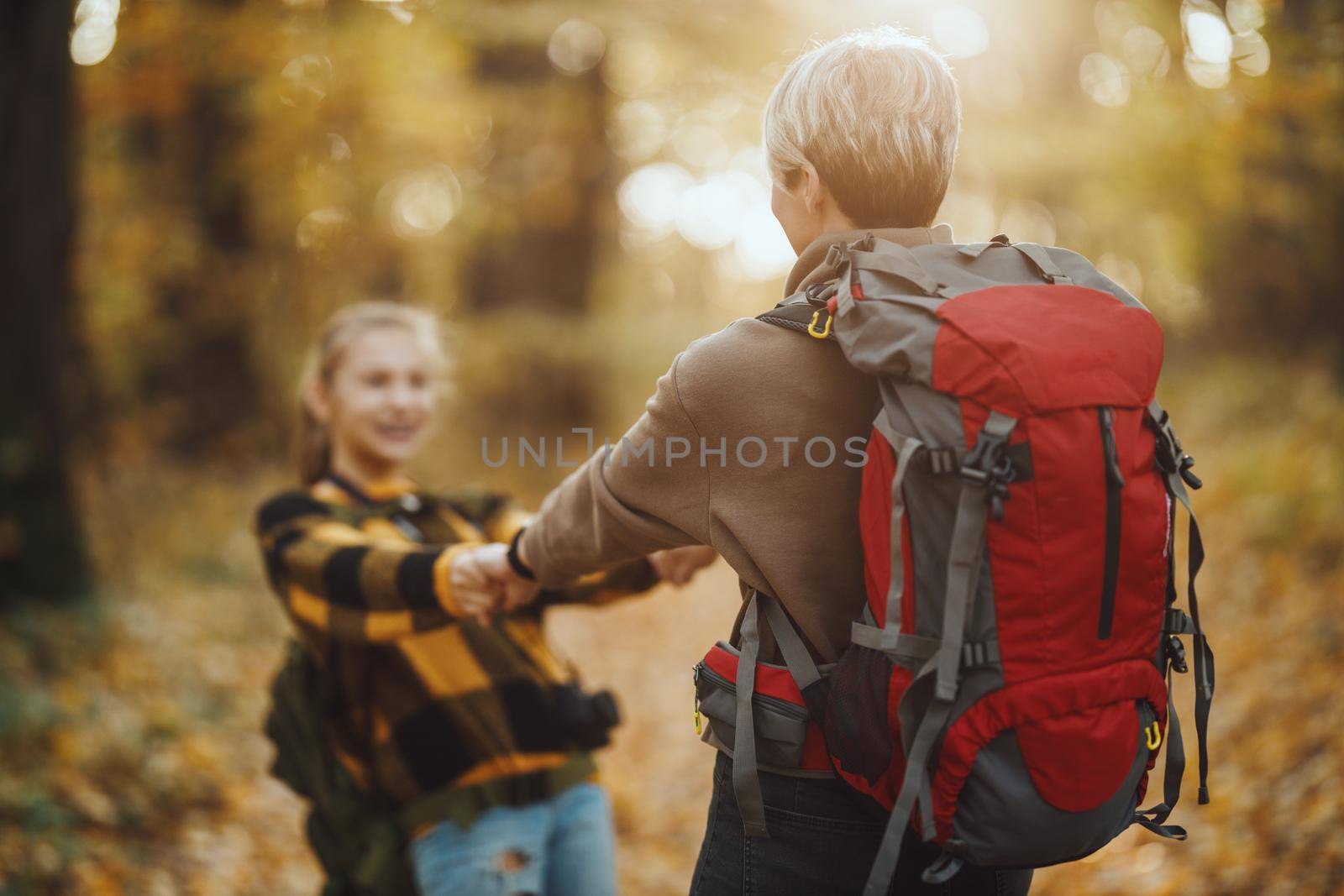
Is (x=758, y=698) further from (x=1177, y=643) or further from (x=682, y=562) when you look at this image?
(x=682, y=562)

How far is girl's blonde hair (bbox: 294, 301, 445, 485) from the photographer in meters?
3.05

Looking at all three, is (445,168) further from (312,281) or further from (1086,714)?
(1086,714)

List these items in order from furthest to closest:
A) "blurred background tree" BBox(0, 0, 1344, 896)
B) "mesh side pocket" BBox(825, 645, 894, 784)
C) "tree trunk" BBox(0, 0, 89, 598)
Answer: "tree trunk" BBox(0, 0, 89, 598) < "blurred background tree" BBox(0, 0, 1344, 896) < "mesh side pocket" BBox(825, 645, 894, 784)

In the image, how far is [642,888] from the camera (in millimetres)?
5055

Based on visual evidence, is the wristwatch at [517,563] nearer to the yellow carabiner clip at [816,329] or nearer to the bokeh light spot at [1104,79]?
the yellow carabiner clip at [816,329]

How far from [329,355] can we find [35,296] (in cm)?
403

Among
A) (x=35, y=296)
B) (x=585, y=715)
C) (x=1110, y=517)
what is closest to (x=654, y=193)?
(x=35, y=296)

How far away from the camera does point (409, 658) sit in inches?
97.9

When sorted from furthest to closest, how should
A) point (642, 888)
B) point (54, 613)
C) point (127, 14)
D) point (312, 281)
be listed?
point (312, 281) → point (127, 14) → point (54, 613) → point (642, 888)

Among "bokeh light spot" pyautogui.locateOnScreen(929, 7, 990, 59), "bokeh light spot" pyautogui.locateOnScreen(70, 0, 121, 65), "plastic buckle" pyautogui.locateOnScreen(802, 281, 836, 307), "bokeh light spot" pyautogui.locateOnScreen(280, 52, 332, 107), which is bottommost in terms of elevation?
"plastic buckle" pyautogui.locateOnScreen(802, 281, 836, 307)

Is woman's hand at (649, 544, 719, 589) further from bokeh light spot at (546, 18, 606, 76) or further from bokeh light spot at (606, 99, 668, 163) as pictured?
bokeh light spot at (546, 18, 606, 76)

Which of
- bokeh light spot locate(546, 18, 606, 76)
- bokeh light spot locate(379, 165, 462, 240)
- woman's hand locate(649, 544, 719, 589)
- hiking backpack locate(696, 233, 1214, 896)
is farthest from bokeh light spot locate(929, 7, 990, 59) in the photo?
hiking backpack locate(696, 233, 1214, 896)

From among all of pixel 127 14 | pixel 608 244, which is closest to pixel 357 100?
pixel 127 14

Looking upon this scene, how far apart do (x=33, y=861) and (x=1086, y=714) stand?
452 cm
